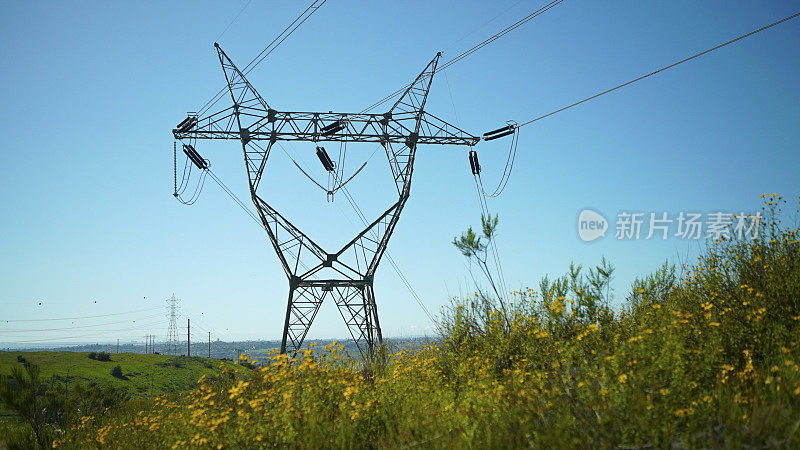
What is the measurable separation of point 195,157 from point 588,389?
50.5 feet

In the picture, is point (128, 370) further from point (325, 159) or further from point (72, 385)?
point (325, 159)

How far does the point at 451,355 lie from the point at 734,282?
17.0ft

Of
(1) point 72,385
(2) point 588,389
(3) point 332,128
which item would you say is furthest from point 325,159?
(1) point 72,385

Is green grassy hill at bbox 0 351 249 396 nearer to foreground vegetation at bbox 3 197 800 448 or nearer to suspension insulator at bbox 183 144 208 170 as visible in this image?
suspension insulator at bbox 183 144 208 170

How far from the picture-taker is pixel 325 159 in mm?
15281

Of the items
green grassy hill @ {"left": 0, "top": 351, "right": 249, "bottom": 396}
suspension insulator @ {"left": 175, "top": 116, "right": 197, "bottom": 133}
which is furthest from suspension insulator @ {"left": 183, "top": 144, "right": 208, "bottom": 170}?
green grassy hill @ {"left": 0, "top": 351, "right": 249, "bottom": 396}

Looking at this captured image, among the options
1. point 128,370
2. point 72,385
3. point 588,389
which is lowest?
point 128,370

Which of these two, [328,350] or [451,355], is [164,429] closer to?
[328,350]

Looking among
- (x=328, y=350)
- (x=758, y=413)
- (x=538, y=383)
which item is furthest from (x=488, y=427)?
(x=328, y=350)

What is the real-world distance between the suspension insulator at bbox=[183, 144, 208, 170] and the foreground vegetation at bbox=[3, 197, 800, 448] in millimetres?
9687

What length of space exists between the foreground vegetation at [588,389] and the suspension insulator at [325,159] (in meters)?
8.38

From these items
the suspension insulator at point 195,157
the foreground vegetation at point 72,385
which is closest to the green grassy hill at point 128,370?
the foreground vegetation at point 72,385

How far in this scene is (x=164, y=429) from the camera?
7.45 meters

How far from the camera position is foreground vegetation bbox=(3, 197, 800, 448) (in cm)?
391
